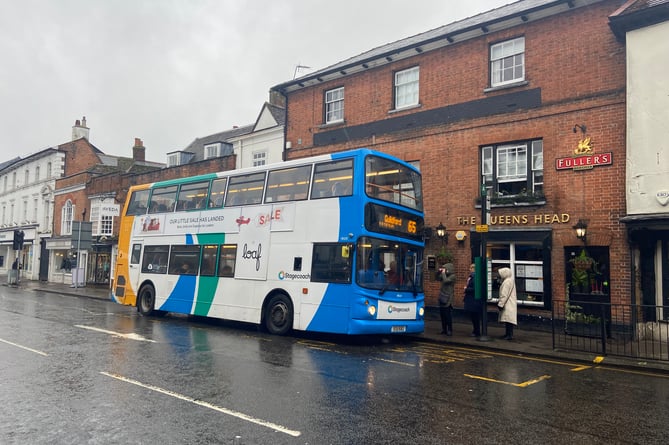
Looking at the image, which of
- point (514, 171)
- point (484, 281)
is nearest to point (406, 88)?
point (514, 171)

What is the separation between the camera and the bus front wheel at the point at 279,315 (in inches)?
462

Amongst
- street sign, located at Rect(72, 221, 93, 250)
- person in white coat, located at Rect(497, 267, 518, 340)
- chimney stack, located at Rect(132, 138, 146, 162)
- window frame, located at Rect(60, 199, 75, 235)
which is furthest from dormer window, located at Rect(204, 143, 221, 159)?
person in white coat, located at Rect(497, 267, 518, 340)

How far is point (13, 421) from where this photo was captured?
16.7 ft

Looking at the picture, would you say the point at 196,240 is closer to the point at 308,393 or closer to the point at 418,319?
the point at 418,319

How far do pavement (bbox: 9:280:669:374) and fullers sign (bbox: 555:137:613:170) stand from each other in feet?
14.7

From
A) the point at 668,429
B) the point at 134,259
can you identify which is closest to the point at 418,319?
the point at 668,429

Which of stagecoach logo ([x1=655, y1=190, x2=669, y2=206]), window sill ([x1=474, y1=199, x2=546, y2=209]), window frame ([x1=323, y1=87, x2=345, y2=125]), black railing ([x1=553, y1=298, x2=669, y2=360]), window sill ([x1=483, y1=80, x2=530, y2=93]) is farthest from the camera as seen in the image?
window frame ([x1=323, y1=87, x2=345, y2=125])

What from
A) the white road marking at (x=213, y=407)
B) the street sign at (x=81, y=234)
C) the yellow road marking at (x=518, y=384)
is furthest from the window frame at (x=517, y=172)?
the street sign at (x=81, y=234)

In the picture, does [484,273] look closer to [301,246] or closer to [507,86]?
[301,246]

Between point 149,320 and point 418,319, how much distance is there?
813cm

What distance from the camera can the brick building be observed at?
1273 centimetres

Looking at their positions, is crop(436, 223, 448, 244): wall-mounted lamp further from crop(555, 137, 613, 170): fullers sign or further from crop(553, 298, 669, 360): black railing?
crop(553, 298, 669, 360): black railing

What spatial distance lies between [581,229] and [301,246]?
24.1 feet

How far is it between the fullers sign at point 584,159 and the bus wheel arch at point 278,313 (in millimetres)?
8346
